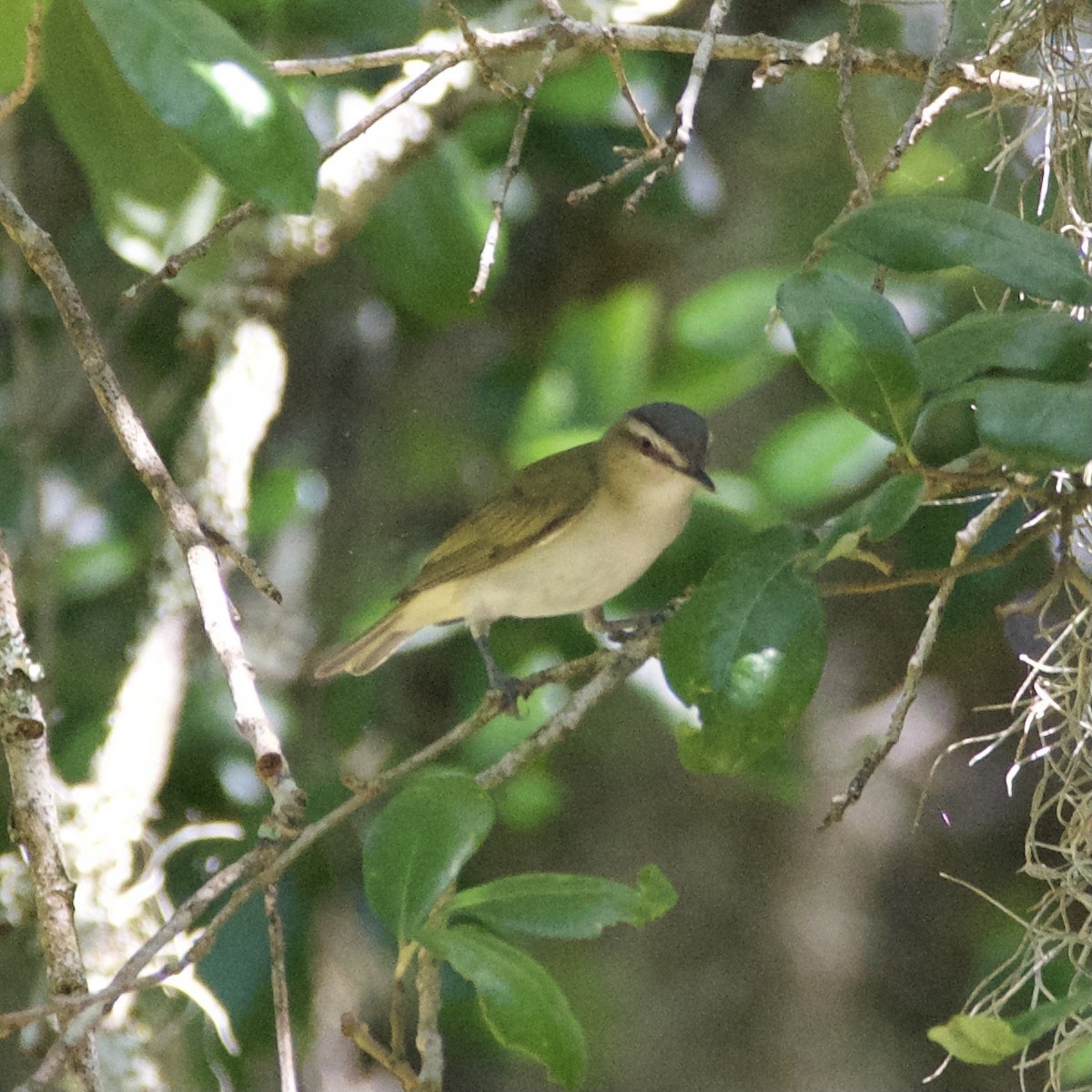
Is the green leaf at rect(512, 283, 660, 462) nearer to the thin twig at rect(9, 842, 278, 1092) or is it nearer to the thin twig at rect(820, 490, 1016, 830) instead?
the thin twig at rect(820, 490, 1016, 830)

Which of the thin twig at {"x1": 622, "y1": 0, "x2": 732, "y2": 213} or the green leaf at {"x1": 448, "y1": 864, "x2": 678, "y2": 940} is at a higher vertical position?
the thin twig at {"x1": 622, "y1": 0, "x2": 732, "y2": 213}

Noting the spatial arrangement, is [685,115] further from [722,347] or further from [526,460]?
[526,460]

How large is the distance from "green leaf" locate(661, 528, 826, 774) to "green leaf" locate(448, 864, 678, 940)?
110mm

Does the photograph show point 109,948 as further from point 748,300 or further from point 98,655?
point 748,300

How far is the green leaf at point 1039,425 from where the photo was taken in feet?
2.57

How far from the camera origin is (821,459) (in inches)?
64.1

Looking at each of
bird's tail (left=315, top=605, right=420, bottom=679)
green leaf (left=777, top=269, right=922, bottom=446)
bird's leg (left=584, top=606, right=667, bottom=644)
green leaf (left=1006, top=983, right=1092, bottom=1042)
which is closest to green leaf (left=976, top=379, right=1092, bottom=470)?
green leaf (left=777, top=269, right=922, bottom=446)

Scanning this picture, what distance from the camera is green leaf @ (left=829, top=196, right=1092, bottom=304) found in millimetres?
919

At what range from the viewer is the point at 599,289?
224 cm

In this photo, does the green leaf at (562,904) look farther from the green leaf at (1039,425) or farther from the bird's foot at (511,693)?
the bird's foot at (511,693)

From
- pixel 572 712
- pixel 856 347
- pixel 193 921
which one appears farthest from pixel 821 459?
pixel 193 921

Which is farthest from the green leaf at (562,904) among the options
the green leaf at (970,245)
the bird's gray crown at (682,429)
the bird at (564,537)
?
the bird's gray crown at (682,429)

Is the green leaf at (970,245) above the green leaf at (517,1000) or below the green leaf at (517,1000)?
above

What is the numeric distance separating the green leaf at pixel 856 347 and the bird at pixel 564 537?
0.68 m
